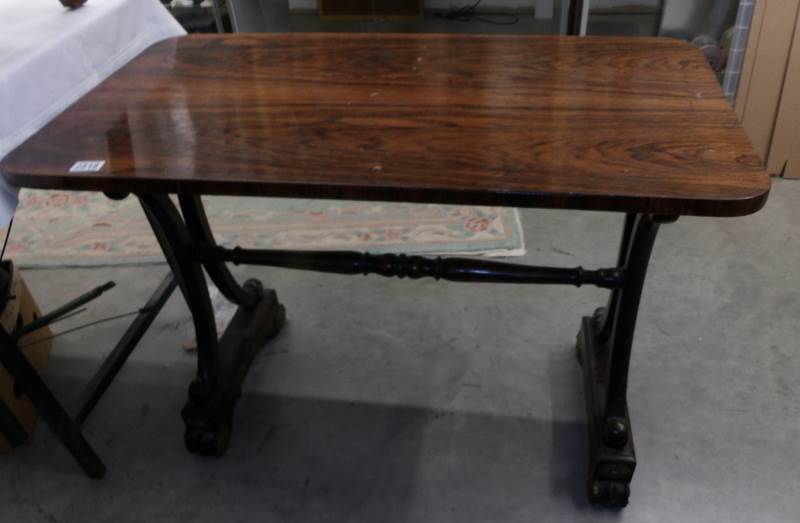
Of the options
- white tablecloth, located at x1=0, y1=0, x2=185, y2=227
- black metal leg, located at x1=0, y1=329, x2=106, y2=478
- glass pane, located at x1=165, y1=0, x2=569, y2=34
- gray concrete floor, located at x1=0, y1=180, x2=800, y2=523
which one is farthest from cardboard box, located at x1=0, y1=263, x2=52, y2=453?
glass pane, located at x1=165, y1=0, x2=569, y2=34

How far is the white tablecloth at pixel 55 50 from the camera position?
3.98ft

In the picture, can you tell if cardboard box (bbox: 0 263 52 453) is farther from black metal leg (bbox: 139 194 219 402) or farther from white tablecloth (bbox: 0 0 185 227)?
white tablecloth (bbox: 0 0 185 227)

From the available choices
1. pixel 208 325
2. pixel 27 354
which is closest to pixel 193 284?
pixel 208 325

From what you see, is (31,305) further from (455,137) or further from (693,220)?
(693,220)

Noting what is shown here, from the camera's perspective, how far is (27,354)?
69.0 inches

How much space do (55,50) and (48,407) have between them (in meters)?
0.75

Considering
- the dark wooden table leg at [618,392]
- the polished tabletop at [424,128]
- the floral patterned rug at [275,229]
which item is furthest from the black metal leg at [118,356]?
→ the dark wooden table leg at [618,392]

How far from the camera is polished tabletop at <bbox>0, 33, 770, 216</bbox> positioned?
92 cm

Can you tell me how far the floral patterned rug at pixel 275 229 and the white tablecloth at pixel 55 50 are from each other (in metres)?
0.83

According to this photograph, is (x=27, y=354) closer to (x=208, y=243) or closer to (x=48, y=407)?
(x=48, y=407)

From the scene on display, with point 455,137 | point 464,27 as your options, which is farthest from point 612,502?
point 464,27

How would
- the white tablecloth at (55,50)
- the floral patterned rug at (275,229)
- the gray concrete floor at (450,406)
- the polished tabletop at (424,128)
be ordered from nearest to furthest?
the polished tabletop at (424,128) → the white tablecloth at (55,50) → the gray concrete floor at (450,406) → the floral patterned rug at (275,229)

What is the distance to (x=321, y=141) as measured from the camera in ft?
3.43

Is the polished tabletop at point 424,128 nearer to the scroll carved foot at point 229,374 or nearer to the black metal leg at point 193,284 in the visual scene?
the black metal leg at point 193,284
